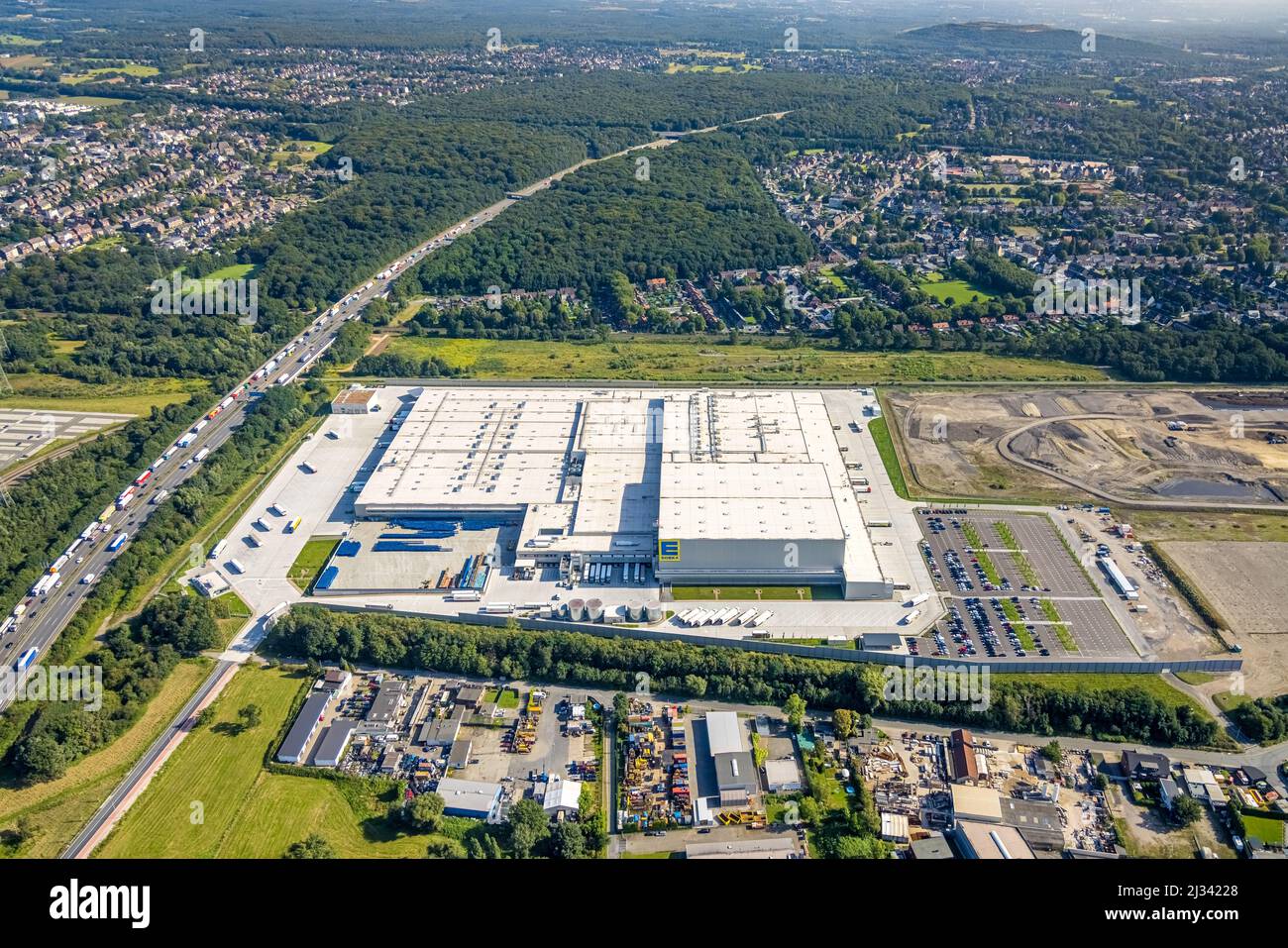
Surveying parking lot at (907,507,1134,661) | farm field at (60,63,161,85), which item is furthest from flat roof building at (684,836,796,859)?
Result: farm field at (60,63,161,85)

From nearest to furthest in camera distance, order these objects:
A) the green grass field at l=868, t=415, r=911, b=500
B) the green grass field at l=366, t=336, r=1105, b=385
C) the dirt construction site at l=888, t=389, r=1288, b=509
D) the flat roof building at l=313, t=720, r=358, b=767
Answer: the flat roof building at l=313, t=720, r=358, b=767, the dirt construction site at l=888, t=389, r=1288, b=509, the green grass field at l=868, t=415, r=911, b=500, the green grass field at l=366, t=336, r=1105, b=385

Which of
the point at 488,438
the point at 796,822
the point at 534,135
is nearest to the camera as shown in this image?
the point at 796,822

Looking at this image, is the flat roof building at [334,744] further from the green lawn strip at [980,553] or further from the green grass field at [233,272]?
the green grass field at [233,272]

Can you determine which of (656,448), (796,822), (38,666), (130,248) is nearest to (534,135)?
(130,248)

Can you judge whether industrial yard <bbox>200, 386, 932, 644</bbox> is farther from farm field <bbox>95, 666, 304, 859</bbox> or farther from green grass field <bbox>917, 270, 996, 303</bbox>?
green grass field <bbox>917, 270, 996, 303</bbox>

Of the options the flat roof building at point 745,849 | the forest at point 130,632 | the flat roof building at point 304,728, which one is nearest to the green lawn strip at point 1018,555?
the flat roof building at point 745,849

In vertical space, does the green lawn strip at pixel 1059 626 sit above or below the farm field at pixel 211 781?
above

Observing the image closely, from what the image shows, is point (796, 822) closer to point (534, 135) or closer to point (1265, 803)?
point (1265, 803)
